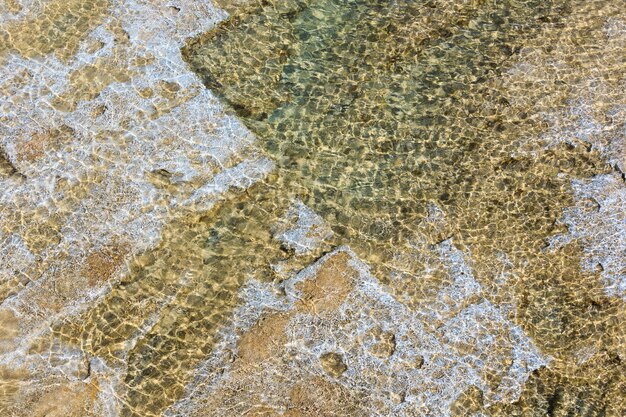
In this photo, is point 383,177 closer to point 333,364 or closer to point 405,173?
point 405,173

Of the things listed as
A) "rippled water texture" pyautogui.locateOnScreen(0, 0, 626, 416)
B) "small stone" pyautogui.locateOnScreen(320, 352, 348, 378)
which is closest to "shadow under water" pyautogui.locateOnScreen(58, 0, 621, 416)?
"rippled water texture" pyautogui.locateOnScreen(0, 0, 626, 416)

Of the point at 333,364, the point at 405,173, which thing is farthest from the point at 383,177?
the point at 333,364

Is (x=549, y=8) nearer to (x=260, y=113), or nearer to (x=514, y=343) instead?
(x=260, y=113)

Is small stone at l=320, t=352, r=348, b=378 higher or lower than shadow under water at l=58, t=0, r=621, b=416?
lower

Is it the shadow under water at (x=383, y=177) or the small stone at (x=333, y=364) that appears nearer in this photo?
the small stone at (x=333, y=364)

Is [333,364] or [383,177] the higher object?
[383,177]

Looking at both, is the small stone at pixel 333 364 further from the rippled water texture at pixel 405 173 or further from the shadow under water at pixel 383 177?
the shadow under water at pixel 383 177

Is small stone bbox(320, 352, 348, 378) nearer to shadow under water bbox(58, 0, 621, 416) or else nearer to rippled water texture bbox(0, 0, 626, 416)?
rippled water texture bbox(0, 0, 626, 416)

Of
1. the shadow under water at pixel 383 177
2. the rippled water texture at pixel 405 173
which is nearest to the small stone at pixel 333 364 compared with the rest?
the rippled water texture at pixel 405 173
